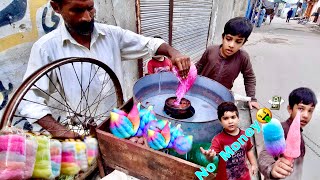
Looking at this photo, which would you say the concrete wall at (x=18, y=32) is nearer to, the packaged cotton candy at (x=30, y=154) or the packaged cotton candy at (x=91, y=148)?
the packaged cotton candy at (x=91, y=148)

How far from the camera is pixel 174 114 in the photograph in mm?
1557

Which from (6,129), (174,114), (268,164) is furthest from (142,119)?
(268,164)

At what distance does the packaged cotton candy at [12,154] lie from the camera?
2.25 feet

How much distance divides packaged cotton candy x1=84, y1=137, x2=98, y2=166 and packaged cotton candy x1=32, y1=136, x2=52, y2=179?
22 centimetres

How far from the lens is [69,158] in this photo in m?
0.90

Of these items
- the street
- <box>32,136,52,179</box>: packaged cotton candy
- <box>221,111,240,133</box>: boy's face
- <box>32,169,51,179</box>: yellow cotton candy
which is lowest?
the street

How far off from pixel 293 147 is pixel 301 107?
0.88 meters

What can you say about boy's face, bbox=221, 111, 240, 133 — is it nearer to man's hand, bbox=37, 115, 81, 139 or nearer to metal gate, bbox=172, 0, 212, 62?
man's hand, bbox=37, 115, 81, 139

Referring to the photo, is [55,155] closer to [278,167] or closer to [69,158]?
[69,158]

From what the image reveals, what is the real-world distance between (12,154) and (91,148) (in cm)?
39

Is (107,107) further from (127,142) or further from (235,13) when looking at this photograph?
(235,13)

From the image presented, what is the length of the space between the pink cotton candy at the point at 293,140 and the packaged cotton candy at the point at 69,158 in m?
0.88

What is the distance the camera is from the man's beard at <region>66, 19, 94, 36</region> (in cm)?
169

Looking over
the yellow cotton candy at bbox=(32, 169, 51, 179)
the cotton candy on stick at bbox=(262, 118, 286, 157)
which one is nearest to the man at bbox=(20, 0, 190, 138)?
the yellow cotton candy at bbox=(32, 169, 51, 179)
